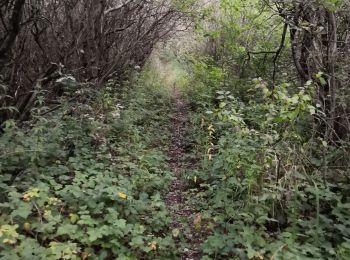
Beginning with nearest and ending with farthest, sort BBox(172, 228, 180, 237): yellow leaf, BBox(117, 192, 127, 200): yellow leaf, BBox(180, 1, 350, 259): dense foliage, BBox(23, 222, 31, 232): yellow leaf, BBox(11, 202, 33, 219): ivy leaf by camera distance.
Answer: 1. BBox(11, 202, 33, 219): ivy leaf
2. BBox(23, 222, 31, 232): yellow leaf
3. BBox(180, 1, 350, 259): dense foliage
4. BBox(117, 192, 127, 200): yellow leaf
5. BBox(172, 228, 180, 237): yellow leaf

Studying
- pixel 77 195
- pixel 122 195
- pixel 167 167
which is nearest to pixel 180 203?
pixel 167 167

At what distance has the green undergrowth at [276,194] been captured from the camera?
3543 mm

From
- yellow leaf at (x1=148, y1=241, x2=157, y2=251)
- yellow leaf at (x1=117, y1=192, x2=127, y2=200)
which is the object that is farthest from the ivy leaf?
yellow leaf at (x1=148, y1=241, x2=157, y2=251)

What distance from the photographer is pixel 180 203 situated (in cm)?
482

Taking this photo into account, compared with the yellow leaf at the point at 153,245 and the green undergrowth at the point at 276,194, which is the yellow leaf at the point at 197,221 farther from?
the yellow leaf at the point at 153,245

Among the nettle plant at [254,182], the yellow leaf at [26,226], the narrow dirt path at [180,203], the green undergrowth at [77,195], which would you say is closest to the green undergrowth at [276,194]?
the nettle plant at [254,182]

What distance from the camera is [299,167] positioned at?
4.51 meters

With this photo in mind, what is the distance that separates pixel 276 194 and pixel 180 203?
4.51 feet

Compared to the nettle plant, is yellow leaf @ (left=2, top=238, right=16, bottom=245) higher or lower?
lower

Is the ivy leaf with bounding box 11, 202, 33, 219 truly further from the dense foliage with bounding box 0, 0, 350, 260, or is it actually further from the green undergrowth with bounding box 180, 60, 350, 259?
the green undergrowth with bounding box 180, 60, 350, 259

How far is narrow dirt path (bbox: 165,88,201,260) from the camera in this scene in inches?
152

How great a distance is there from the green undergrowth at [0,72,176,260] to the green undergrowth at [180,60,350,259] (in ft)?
2.04

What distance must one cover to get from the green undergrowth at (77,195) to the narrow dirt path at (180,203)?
0.18 meters

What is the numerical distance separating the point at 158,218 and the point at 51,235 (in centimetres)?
115
